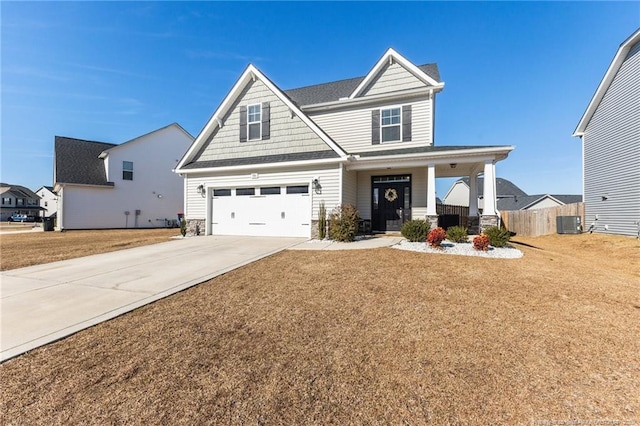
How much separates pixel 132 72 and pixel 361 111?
1143 cm

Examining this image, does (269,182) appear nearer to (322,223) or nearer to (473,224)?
(322,223)

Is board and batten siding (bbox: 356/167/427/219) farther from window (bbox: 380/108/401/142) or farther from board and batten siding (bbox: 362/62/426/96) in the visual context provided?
board and batten siding (bbox: 362/62/426/96)

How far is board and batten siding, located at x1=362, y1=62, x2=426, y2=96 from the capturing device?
12617mm

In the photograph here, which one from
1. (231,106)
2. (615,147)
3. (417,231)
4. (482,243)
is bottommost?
(482,243)

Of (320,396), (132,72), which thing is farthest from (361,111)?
(320,396)

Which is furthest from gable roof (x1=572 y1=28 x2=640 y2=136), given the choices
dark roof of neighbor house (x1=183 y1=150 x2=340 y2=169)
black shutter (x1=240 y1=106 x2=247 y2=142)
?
black shutter (x1=240 y1=106 x2=247 y2=142)

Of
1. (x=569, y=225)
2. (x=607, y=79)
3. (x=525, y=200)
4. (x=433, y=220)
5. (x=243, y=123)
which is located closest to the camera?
(x=433, y=220)

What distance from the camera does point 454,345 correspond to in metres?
3.07

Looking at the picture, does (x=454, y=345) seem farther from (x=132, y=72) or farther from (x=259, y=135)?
(x=132, y=72)

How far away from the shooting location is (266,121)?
12.5 metres

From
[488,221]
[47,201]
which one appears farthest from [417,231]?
[47,201]

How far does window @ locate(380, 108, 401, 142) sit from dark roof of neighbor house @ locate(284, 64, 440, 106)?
2.54 m

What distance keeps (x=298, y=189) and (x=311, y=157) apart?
1.50m

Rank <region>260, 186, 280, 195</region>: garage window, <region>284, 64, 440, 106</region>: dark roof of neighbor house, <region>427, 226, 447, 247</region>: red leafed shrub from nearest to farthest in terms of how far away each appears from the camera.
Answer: <region>427, 226, 447, 247</region>: red leafed shrub, <region>260, 186, 280, 195</region>: garage window, <region>284, 64, 440, 106</region>: dark roof of neighbor house
